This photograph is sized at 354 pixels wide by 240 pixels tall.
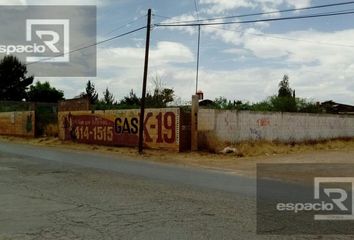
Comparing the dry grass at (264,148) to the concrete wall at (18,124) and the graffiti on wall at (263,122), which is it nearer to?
the graffiti on wall at (263,122)

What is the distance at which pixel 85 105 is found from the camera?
3788 cm

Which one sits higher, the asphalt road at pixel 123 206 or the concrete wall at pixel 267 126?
the concrete wall at pixel 267 126

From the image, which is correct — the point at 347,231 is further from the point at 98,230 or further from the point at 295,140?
the point at 295,140

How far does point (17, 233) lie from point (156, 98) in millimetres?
40822

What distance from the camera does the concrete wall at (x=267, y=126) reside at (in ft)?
88.7

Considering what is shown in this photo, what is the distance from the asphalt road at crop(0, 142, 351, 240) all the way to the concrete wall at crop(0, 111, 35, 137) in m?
30.8

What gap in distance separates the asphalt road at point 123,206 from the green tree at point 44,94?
7451 cm

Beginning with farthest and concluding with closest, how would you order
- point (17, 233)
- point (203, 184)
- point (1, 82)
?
point (1, 82) → point (203, 184) → point (17, 233)

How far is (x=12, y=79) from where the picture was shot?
81.4 m

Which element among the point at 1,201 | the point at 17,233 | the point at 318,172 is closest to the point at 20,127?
the point at 318,172

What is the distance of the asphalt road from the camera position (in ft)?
23.8
